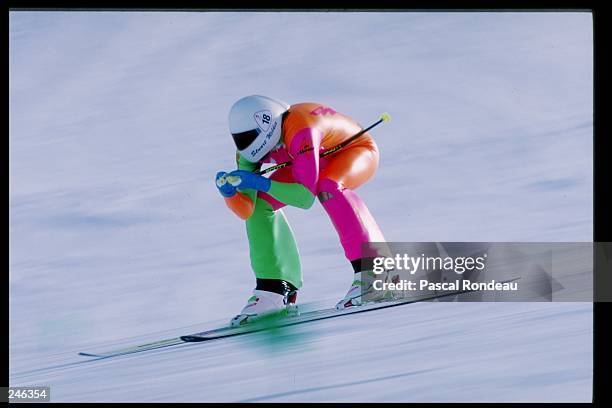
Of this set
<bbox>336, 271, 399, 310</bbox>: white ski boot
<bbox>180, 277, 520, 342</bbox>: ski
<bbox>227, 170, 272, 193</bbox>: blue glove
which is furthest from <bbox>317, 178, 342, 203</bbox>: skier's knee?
<bbox>180, 277, 520, 342</bbox>: ski

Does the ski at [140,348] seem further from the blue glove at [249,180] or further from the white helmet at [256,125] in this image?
the white helmet at [256,125]

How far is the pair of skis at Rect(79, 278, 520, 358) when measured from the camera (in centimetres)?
580

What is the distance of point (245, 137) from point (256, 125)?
0.26 ft

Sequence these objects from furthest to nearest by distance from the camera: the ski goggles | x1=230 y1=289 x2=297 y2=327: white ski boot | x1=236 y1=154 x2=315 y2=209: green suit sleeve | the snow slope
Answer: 1. the snow slope
2. x1=230 y1=289 x2=297 y2=327: white ski boot
3. the ski goggles
4. x1=236 y1=154 x2=315 y2=209: green suit sleeve

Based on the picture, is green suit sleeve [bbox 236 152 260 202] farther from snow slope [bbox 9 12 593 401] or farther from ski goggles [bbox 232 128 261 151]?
snow slope [bbox 9 12 593 401]

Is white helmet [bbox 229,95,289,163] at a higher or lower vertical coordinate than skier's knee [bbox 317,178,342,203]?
higher

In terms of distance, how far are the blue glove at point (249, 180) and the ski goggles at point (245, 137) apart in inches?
6.4

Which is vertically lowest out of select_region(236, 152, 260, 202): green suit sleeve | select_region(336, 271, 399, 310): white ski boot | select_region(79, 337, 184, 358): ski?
select_region(79, 337, 184, 358): ski

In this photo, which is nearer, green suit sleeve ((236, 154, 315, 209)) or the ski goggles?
green suit sleeve ((236, 154, 315, 209))

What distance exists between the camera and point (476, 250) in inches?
242

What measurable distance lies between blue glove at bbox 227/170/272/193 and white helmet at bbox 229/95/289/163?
6.1 inches

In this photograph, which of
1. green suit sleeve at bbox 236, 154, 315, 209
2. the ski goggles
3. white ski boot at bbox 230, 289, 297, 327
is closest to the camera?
green suit sleeve at bbox 236, 154, 315, 209

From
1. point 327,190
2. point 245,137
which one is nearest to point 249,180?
point 245,137

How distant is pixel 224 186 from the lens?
19.0ft
